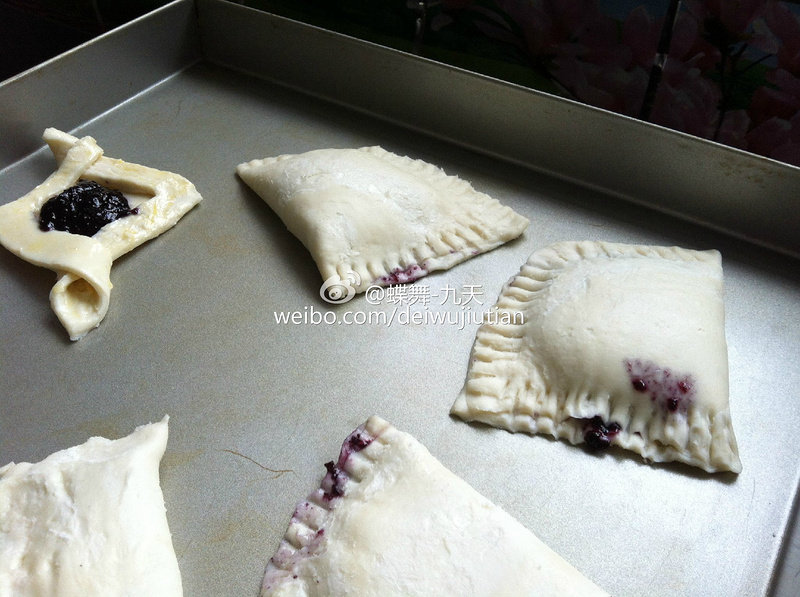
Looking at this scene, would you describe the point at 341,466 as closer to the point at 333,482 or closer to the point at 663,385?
the point at 333,482

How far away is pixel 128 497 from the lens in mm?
1252

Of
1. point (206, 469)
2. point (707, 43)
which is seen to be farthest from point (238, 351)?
point (707, 43)

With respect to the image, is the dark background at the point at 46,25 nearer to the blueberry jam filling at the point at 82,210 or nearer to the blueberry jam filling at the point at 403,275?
the blueberry jam filling at the point at 82,210

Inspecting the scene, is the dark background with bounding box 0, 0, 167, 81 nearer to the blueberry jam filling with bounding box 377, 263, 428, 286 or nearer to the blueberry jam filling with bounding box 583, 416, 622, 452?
the blueberry jam filling with bounding box 377, 263, 428, 286

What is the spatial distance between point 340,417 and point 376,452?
17cm

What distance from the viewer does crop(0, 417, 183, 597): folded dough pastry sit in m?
1.14

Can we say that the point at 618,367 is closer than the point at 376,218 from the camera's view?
Yes

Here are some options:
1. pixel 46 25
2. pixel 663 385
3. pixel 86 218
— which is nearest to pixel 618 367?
pixel 663 385

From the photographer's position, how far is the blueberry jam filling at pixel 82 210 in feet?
5.96

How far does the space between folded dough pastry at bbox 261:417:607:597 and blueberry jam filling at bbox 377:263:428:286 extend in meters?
0.54

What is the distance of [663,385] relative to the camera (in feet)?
4.72

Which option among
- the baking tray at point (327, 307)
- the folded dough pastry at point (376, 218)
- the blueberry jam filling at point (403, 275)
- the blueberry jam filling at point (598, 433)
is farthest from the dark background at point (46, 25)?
the blueberry jam filling at point (598, 433)

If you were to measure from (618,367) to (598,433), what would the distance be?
0.50ft

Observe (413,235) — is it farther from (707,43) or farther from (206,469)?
(707,43)
